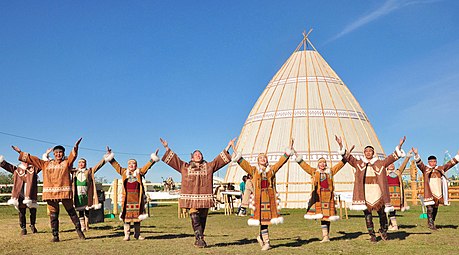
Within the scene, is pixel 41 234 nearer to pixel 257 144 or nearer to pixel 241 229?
pixel 241 229

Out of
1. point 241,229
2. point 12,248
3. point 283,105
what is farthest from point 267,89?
point 12,248

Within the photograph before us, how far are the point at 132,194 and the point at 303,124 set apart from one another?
17956 millimetres

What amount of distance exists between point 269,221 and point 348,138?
19.2 meters

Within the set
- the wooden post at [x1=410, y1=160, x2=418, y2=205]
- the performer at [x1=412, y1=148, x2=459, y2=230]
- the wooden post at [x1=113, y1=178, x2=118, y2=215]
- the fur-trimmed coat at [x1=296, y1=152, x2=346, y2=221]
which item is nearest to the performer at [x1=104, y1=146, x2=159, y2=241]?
the fur-trimmed coat at [x1=296, y1=152, x2=346, y2=221]

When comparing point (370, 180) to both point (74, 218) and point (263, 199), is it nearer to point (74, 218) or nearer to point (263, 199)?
point (263, 199)

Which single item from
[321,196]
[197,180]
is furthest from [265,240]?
[321,196]

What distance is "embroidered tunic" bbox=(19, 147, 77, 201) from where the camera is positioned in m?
10.7

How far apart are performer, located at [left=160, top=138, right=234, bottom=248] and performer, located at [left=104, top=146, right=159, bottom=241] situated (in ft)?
2.76

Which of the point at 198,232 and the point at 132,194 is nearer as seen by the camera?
the point at 198,232

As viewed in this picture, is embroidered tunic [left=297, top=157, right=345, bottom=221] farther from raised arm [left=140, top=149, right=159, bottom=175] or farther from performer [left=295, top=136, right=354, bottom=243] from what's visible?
raised arm [left=140, top=149, right=159, bottom=175]

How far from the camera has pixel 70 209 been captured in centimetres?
1099

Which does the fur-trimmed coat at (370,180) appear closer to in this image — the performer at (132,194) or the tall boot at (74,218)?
the performer at (132,194)

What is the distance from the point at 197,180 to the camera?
10297mm

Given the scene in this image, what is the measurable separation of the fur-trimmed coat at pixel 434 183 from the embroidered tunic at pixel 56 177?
28.0 ft
